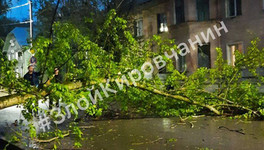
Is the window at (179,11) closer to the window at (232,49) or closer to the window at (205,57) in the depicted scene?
the window at (205,57)

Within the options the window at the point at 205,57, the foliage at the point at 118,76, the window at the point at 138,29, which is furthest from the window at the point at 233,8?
the foliage at the point at 118,76

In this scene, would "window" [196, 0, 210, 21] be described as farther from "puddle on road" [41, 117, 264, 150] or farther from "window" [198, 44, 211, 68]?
"puddle on road" [41, 117, 264, 150]

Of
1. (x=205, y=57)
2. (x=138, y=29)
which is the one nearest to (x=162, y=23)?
(x=138, y=29)

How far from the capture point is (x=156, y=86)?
26.9ft

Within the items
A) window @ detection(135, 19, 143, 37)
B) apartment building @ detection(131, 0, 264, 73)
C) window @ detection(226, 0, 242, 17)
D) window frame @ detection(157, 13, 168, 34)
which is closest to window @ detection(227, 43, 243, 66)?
apartment building @ detection(131, 0, 264, 73)

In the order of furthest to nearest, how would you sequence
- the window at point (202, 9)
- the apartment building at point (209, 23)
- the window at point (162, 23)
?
the window at point (162, 23) < the window at point (202, 9) < the apartment building at point (209, 23)

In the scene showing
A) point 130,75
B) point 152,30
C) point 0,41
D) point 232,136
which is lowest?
point 232,136

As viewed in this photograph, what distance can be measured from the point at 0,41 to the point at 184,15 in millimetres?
16879

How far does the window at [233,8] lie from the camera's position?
1844 centimetres

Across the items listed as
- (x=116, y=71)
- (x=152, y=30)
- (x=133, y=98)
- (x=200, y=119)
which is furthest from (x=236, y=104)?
(x=152, y=30)

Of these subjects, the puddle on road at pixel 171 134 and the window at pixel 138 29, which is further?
the window at pixel 138 29

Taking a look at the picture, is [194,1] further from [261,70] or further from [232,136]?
[232,136]

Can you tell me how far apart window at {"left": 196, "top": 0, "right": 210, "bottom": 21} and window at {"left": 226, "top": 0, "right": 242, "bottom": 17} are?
1.60 metres

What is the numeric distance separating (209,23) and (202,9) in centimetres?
114
